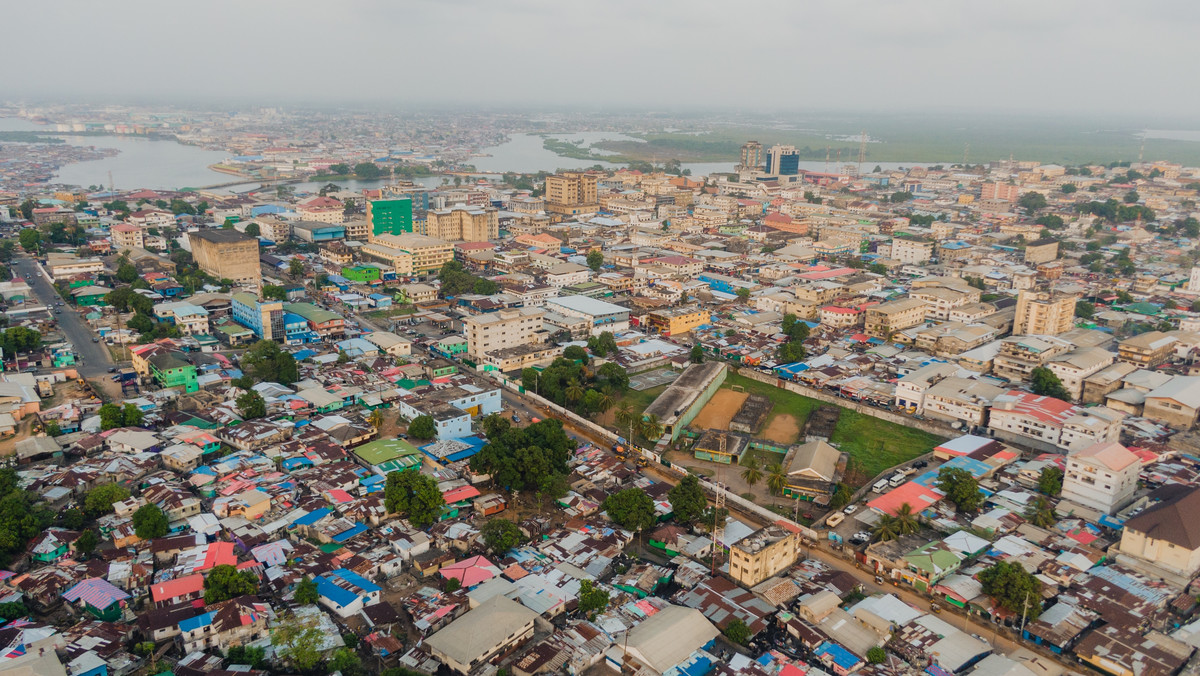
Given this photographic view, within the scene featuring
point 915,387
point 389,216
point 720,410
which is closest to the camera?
point 915,387

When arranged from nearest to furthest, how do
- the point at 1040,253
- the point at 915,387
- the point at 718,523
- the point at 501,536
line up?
the point at 501,536, the point at 718,523, the point at 915,387, the point at 1040,253

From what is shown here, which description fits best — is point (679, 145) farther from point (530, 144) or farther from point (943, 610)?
point (943, 610)

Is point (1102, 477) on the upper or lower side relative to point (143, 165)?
lower

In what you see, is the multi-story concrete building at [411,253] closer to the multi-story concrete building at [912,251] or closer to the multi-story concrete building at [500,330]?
the multi-story concrete building at [500,330]

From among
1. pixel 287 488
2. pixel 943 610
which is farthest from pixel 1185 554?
pixel 287 488

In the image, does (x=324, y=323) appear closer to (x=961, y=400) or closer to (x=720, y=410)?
(x=720, y=410)

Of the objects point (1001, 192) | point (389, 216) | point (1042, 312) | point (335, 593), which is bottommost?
point (335, 593)

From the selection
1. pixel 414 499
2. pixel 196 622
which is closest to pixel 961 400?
pixel 414 499

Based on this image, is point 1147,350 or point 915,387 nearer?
point 915,387
